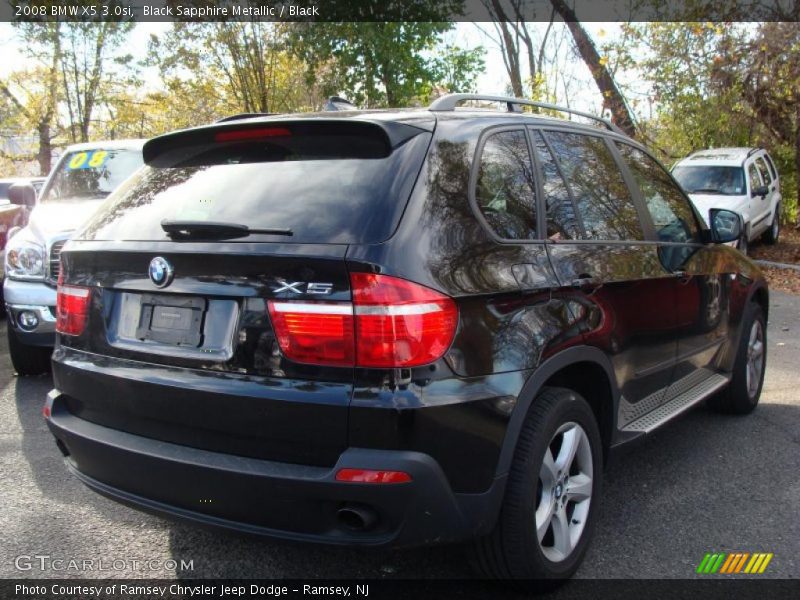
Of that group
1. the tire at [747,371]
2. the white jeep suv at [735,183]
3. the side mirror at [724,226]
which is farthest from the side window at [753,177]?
the side mirror at [724,226]

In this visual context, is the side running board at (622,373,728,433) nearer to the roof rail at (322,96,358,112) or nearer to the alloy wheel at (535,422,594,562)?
the alloy wheel at (535,422,594,562)

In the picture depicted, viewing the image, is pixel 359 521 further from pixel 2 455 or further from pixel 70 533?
pixel 2 455

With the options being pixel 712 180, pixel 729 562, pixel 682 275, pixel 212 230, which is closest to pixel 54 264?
pixel 212 230

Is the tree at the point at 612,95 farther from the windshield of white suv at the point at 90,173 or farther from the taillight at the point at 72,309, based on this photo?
the taillight at the point at 72,309

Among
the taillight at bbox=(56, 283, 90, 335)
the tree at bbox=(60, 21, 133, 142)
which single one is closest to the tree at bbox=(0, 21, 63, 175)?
the tree at bbox=(60, 21, 133, 142)

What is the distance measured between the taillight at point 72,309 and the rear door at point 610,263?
180 centimetres

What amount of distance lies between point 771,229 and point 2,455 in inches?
572

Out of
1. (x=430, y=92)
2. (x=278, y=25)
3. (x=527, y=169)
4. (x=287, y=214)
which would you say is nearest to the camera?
(x=287, y=214)

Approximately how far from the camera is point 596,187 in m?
3.35

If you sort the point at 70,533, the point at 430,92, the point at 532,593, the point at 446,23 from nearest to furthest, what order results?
1. the point at 532,593
2. the point at 70,533
3. the point at 446,23
4. the point at 430,92

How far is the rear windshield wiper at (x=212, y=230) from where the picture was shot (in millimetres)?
2324

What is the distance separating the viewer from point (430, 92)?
14711 mm

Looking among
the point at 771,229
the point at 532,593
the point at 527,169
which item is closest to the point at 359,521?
the point at 532,593

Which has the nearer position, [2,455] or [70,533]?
[70,533]
